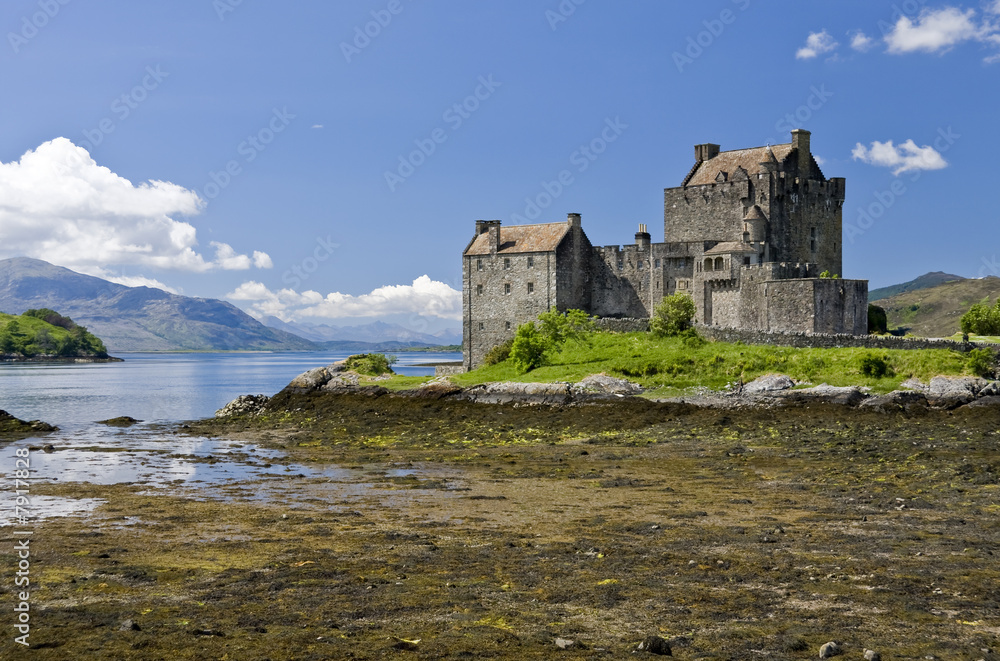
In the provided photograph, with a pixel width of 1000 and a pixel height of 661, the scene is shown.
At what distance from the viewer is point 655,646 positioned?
10250 millimetres

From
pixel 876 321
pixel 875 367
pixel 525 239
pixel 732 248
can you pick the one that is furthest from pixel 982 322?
pixel 525 239

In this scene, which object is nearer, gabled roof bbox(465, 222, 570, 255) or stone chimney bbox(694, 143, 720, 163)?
gabled roof bbox(465, 222, 570, 255)

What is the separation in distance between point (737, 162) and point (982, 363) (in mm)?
29656

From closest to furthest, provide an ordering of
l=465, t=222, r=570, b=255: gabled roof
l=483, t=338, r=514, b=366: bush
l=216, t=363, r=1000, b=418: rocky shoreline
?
l=216, t=363, r=1000, b=418: rocky shoreline < l=483, t=338, r=514, b=366: bush < l=465, t=222, r=570, b=255: gabled roof

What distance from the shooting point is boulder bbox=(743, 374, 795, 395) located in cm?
4331

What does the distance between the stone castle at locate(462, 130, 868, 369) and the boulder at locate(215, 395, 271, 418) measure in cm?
1945

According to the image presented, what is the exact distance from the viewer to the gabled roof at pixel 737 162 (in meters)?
65.3

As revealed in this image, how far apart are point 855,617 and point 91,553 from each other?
43.2ft

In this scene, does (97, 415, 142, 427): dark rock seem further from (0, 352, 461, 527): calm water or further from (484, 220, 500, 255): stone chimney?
(484, 220, 500, 255): stone chimney

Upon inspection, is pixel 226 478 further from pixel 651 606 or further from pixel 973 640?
pixel 973 640

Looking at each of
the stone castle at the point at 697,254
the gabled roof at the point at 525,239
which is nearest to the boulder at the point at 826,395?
the stone castle at the point at 697,254

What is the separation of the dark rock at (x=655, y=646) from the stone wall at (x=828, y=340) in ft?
132

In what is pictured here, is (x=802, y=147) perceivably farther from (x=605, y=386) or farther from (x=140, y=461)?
(x=140, y=461)

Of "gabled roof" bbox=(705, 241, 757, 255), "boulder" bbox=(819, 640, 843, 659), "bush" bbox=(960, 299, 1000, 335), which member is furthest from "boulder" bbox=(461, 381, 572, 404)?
"boulder" bbox=(819, 640, 843, 659)
